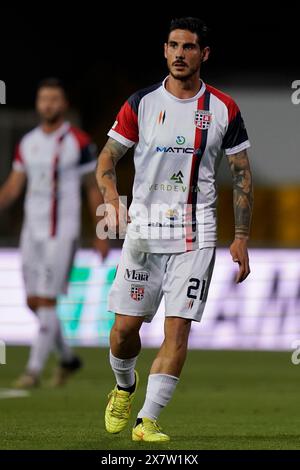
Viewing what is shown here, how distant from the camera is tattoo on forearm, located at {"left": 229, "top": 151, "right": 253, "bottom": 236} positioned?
25.8 ft

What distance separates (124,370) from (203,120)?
1.51m

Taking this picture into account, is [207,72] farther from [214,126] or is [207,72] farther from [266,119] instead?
[214,126]

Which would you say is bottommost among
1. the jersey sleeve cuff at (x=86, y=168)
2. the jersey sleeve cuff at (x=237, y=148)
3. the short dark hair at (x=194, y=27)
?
the jersey sleeve cuff at (x=86, y=168)

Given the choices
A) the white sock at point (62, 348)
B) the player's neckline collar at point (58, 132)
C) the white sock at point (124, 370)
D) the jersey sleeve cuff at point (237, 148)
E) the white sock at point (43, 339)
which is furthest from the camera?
the player's neckline collar at point (58, 132)

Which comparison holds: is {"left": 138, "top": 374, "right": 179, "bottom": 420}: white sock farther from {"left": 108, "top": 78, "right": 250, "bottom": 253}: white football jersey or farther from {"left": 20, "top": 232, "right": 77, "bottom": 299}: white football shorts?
{"left": 20, "top": 232, "right": 77, "bottom": 299}: white football shorts

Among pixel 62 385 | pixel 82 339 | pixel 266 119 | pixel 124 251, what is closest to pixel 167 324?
pixel 124 251

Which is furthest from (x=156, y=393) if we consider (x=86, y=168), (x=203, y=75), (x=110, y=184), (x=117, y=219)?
(x=203, y=75)

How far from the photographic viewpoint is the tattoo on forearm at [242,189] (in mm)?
7875

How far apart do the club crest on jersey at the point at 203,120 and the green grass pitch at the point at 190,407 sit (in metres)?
1.74

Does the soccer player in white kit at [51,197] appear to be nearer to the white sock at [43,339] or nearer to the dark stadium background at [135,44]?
the white sock at [43,339]

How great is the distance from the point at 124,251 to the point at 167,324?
0.54 meters

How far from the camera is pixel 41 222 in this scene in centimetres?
1250

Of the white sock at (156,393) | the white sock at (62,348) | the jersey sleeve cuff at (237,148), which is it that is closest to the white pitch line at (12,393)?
the white sock at (62,348)

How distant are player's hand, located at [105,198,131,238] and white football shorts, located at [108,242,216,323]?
1.19 feet
